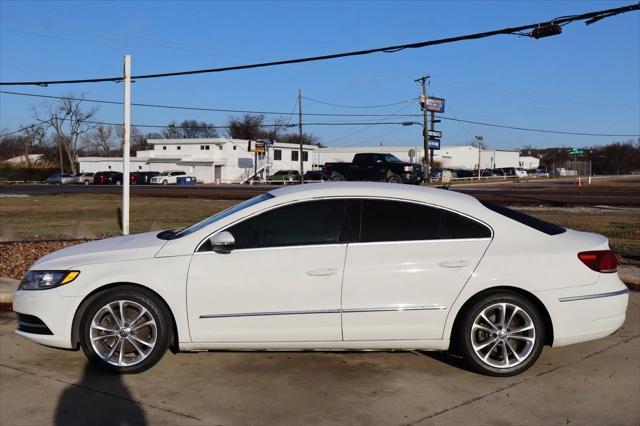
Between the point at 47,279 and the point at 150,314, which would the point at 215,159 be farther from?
the point at 150,314

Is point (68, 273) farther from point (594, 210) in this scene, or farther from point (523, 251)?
point (594, 210)

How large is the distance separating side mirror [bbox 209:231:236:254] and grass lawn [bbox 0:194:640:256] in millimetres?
7944

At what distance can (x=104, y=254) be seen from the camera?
16.2 feet

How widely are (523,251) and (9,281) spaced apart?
246 inches

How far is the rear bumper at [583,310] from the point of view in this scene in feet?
15.9

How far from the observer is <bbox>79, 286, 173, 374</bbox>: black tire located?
15.7ft

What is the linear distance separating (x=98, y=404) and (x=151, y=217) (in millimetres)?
13430

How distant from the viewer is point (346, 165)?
3141cm

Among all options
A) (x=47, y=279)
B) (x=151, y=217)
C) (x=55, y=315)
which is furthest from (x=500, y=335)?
(x=151, y=217)

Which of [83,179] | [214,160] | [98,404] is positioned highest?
[214,160]

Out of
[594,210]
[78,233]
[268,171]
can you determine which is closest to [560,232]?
[78,233]

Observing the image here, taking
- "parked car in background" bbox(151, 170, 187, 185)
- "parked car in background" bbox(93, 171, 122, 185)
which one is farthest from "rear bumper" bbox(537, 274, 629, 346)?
"parked car in background" bbox(93, 171, 122, 185)

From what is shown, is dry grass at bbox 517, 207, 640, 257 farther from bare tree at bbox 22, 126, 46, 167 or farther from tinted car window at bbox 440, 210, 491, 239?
bare tree at bbox 22, 126, 46, 167

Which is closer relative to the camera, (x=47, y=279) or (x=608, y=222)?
(x=47, y=279)
